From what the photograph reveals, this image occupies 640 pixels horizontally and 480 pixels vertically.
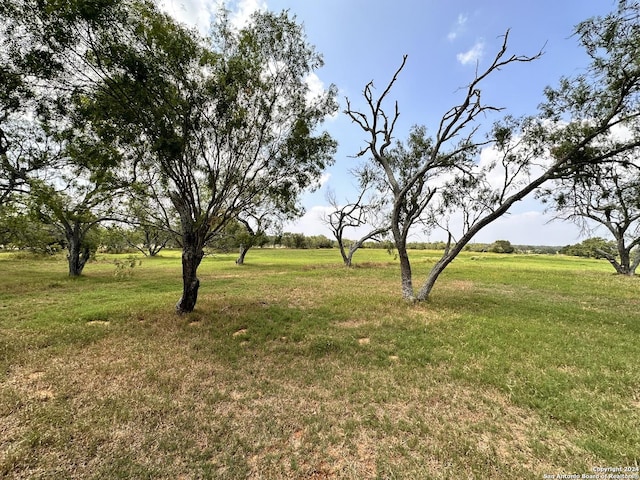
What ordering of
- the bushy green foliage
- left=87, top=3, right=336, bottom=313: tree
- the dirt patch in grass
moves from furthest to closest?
the bushy green foliage < left=87, top=3, right=336, bottom=313: tree < the dirt patch in grass

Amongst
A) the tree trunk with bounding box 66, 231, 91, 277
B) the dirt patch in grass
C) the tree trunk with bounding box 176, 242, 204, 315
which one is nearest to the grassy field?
the dirt patch in grass

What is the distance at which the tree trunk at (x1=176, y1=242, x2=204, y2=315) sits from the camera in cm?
1076

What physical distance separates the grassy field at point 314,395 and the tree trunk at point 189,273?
1.78ft

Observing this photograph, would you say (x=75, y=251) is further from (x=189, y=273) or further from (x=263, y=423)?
(x=263, y=423)

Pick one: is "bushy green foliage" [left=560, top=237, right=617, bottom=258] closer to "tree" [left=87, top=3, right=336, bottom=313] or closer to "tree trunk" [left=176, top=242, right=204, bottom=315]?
"tree" [left=87, top=3, right=336, bottom=313]

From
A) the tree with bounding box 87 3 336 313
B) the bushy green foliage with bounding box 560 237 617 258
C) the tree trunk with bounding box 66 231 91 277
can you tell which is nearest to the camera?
the tree with bounding box 87 3 336 313

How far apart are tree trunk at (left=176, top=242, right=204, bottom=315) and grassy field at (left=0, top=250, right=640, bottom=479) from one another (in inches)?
21.3

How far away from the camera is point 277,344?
8305 millimetres

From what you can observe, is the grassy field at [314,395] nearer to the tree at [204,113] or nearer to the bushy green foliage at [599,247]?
the tree at [204,113]

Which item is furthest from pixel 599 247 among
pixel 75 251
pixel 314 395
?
pixel 75 251

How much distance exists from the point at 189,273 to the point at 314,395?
782cm

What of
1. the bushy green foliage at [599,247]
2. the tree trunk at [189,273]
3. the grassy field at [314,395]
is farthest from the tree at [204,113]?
the bushy green foliage at [599,247]

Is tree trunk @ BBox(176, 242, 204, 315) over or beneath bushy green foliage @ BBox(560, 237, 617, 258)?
beneath

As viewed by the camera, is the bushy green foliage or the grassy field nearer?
the grassy field
